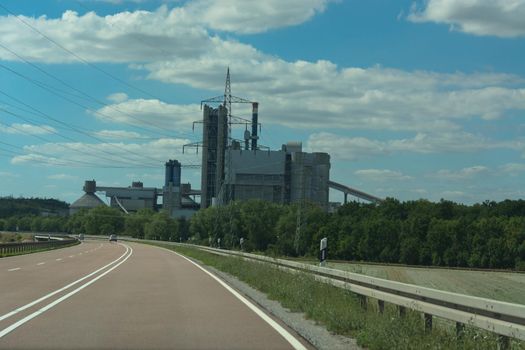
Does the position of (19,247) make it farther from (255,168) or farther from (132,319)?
(255,168)

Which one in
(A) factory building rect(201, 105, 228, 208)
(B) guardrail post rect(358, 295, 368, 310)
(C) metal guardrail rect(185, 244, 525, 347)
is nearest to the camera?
(C) metal guardrail rect(185, 244, 525, 347)

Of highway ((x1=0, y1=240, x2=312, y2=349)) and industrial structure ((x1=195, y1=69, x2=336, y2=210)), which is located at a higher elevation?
industrial structure ((x1=195, y1=69, x2=336, y2=210))

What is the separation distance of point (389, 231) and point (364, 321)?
9918cm

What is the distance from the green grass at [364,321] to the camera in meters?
9.40

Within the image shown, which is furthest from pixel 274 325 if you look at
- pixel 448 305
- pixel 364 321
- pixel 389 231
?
pixel 389 231

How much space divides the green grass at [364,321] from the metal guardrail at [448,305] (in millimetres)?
186

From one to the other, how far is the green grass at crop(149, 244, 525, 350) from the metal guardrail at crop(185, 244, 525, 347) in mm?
186

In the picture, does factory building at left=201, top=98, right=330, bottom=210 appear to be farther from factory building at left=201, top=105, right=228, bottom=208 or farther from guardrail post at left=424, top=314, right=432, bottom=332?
guardrail post at left=424, top=314, right=432, bottom=332

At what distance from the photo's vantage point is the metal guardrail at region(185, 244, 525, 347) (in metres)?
8.32

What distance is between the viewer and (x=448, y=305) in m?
10.4

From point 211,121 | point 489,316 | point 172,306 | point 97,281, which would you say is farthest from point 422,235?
point 489,316

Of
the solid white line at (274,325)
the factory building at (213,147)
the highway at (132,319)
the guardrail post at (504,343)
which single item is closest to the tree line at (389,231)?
the factory building at (213,147)

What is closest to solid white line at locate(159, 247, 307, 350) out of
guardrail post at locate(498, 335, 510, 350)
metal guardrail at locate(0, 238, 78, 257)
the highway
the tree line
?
the highway

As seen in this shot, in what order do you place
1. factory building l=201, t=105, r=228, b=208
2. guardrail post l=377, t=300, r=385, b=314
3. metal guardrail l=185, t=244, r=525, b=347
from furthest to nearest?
factory building l=201, t=105, r=228, b=208 < guardrail post l=377, t=300, r=385, b=314 < metal guardrail l=185, t=244, r=525, b=347
